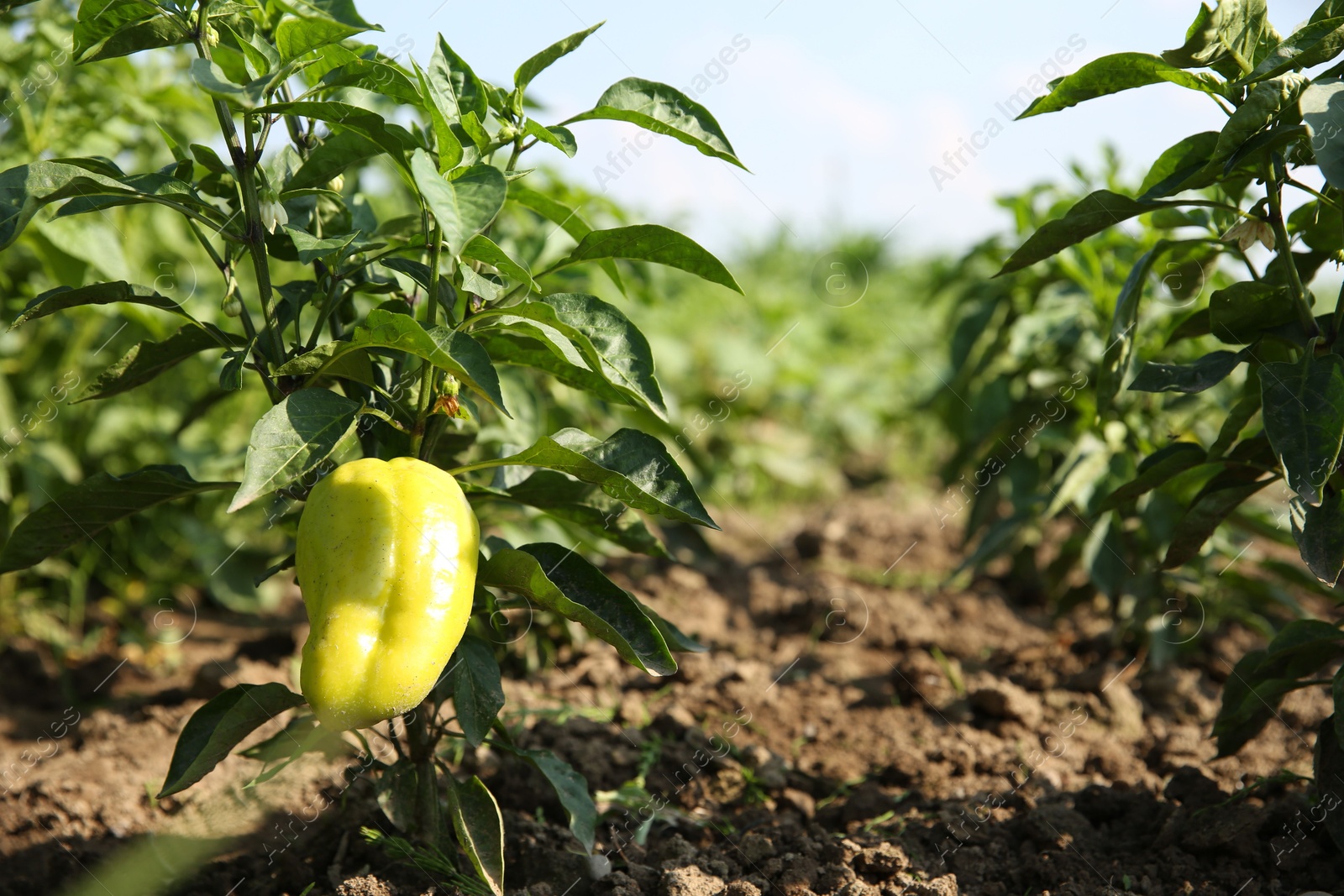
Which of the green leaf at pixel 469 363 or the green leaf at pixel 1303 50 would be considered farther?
the green leaf at pixel 1303 50

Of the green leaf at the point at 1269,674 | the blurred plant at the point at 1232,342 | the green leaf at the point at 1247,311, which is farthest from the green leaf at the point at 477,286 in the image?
the green leaf at the point at 1269,674

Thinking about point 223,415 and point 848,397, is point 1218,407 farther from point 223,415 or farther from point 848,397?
point 223,415

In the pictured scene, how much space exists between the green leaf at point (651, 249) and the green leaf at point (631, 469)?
326 mm

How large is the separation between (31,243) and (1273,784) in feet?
11.2

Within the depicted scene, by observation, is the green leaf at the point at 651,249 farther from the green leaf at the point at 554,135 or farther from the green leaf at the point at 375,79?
the green leaf at the point at 375,79

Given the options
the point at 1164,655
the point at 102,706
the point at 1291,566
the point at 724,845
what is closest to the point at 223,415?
the point at 102,706

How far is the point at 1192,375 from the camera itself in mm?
1943

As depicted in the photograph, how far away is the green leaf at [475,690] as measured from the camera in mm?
1706

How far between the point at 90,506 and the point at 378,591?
0.75 metres

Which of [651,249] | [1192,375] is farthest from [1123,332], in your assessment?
[651,249]

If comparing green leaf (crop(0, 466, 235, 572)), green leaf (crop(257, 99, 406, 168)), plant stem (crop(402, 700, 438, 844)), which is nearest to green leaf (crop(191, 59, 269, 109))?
green leaf (crop(257, 99, 406, 168))

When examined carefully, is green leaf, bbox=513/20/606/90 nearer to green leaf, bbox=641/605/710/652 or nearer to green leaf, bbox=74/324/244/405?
green leaf, bbox=74/324/244/405

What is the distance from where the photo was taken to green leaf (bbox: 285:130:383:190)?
1.77 metres

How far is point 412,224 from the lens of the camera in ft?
6.88
